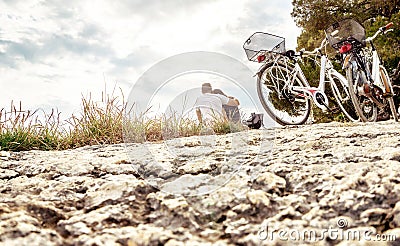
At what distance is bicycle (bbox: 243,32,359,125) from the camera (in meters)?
5.21

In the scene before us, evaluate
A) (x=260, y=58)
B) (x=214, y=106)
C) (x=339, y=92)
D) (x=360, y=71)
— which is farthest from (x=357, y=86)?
(x=214, y=106)

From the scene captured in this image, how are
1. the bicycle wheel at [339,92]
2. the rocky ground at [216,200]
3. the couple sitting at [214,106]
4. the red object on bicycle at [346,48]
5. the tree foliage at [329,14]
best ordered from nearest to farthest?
the rocky ground at [216,200], the couple sitting at [214,106], the red object on bicycle at [346,48], the bicycle wheel at [339,92], the tree foliage at [329,14]

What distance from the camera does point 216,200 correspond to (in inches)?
64.2

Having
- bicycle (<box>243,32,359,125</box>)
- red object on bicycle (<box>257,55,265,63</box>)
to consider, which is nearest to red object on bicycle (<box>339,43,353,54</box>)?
bicycle (<box>243,32,359,125</box>)

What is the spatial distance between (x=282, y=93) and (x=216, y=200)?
13.5 feet

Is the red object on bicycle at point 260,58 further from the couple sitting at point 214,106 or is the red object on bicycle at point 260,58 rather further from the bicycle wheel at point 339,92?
the bicycle wheel at point 339,92

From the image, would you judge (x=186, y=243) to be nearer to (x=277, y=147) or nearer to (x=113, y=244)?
(x=113, y=244)

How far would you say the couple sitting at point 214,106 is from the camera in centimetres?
312

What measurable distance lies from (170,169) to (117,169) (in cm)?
32

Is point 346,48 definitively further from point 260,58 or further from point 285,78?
point 260,58

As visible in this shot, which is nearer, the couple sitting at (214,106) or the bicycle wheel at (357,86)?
the couple sitting at (214,106)

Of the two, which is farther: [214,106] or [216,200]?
[214,106]

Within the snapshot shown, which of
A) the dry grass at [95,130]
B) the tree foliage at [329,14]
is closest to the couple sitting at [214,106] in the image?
the dry grass at [95,130]

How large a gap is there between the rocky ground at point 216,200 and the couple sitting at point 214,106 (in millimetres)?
774
